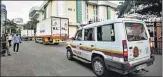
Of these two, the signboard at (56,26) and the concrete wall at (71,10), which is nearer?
the signboard at (56,26)

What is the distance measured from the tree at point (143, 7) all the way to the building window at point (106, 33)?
12968mm

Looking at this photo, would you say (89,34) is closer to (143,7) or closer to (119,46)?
(119,46)

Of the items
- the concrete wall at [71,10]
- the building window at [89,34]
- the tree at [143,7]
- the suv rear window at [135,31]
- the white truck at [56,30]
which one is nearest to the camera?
the suv rear window at [135,31]

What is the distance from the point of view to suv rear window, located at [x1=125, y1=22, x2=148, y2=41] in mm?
5184

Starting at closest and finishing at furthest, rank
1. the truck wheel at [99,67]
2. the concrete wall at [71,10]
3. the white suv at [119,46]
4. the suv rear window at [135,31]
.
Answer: the white suv at [119,46] → the suv rear window at [135,31] → the truck wheel at [99,67] → the concrete wall at [71,10]

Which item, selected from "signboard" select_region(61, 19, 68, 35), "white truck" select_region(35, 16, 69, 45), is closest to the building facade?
"signboard" select_region(61, 19, 68, 35)

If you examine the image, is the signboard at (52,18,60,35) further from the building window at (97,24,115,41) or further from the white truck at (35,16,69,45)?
the building window at (97,24,115,41)

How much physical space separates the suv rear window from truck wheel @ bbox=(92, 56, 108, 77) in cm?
133

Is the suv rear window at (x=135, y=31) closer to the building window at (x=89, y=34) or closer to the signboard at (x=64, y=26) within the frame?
the building window at (x=89, y=34)

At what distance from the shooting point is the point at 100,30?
5.92m

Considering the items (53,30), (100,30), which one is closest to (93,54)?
(100,30)

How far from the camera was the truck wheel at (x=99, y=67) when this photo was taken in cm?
560

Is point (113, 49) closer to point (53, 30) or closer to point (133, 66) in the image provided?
point (133, 66)

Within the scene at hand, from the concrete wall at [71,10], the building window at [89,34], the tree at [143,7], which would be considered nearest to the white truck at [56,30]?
the tree at [143,7]
